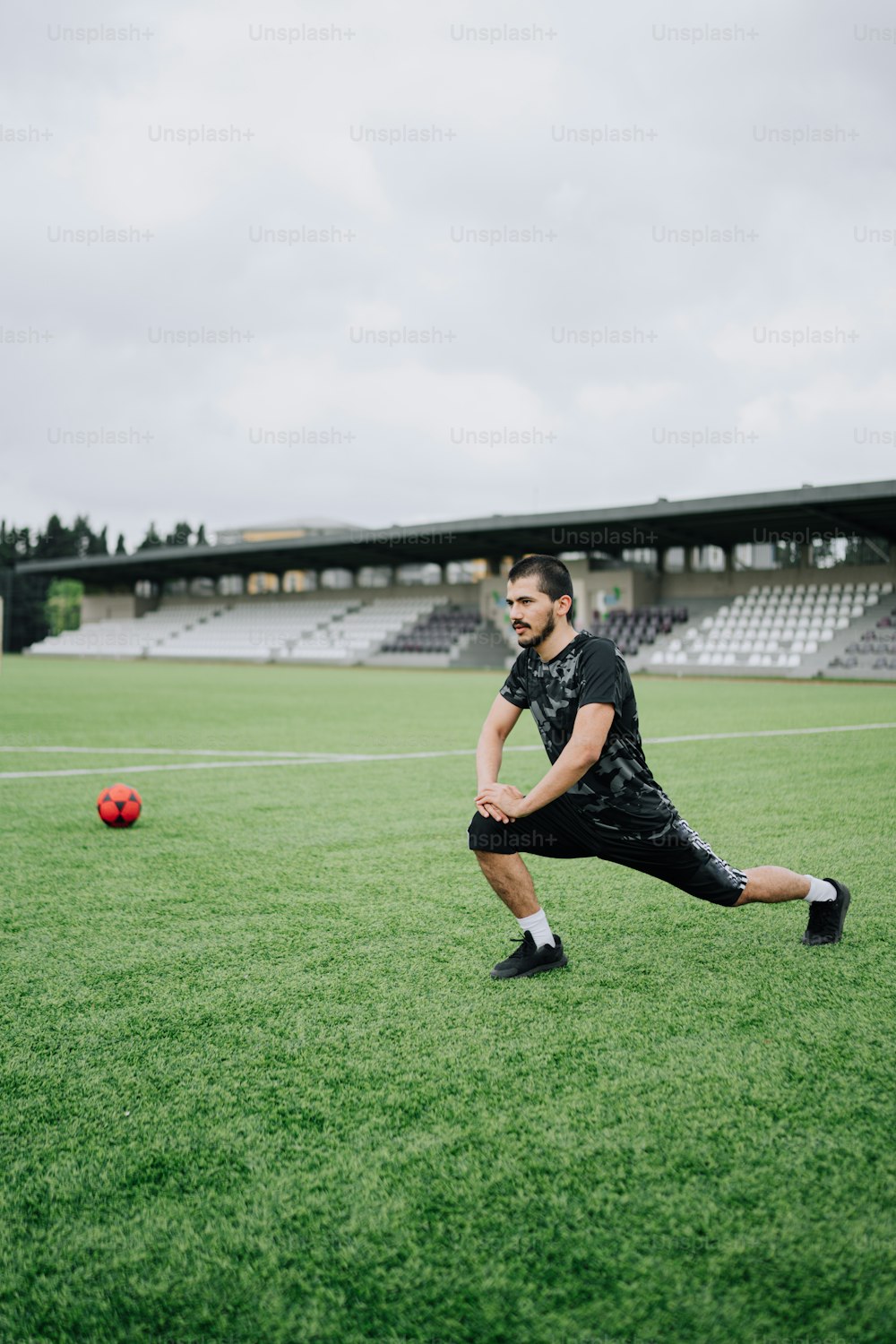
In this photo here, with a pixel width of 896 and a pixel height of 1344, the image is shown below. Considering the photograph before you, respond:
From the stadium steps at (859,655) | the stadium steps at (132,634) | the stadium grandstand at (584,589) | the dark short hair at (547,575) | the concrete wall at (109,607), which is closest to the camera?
the dark short hair at (547,575)

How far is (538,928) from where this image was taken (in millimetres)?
3551

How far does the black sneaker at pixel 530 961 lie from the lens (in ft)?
11.4

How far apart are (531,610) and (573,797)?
0.73 metres

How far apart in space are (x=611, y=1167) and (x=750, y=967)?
5.33 ft

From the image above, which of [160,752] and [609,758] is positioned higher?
[609,758]

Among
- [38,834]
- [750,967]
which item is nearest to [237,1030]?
[750,967]

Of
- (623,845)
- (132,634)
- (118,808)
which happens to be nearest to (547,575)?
(623,845)

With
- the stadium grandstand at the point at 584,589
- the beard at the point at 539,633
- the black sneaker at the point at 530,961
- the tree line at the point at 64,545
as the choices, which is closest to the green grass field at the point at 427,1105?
the black sneaker at the point at 530,961

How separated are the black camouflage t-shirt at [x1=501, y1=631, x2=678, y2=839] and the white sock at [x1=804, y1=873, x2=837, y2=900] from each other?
779 mm

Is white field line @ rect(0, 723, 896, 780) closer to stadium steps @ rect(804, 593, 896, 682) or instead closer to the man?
the man

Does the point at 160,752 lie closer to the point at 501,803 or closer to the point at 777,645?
the point at 501,803

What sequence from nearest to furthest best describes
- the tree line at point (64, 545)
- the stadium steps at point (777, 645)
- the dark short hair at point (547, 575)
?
1. the dark short hair at point (547, 575)
2. the stadium steps at point (777, 645)
3. the tree line at point (64, 545)

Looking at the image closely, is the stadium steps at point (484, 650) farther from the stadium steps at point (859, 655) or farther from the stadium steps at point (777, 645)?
the stadium steps at point (859, 655)

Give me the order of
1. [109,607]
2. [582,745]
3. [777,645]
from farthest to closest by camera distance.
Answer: [109,607] → [777,645] → [582,745]
